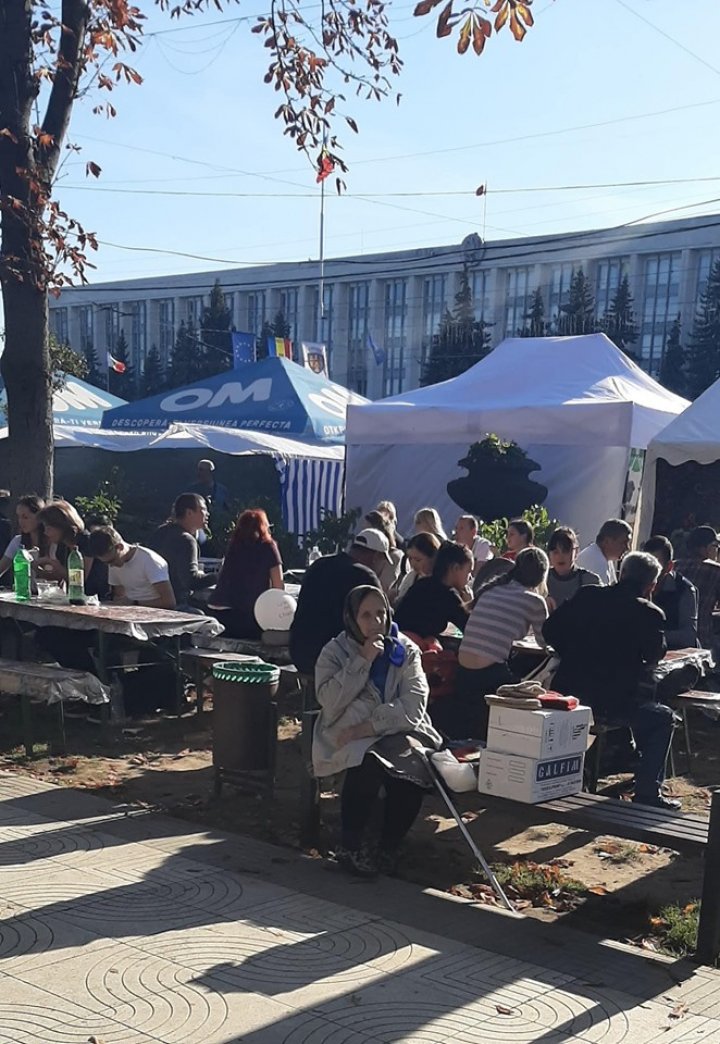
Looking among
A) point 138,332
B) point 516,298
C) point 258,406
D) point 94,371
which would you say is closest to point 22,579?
point 258,406

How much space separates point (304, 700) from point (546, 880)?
199 cm

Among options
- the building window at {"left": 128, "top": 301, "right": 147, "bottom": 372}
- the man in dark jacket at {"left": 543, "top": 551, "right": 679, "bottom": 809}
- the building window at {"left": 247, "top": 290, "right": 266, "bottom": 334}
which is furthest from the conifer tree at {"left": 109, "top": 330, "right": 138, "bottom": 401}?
the man in dark jacket at {"left": 543, "top": 551, "right": 679, "bottom": 809}

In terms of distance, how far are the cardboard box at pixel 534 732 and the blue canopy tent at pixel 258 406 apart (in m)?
14.5

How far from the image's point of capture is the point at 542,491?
1680 cm

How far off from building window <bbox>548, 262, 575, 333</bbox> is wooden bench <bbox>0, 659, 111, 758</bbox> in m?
77.2

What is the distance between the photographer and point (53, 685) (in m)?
7.47

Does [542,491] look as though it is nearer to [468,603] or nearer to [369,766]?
[468,603]

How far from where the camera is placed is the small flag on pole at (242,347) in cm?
3531

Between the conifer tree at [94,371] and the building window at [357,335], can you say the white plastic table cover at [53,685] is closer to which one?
the conifer tree at [94,371]

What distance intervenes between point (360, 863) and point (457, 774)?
64 cm

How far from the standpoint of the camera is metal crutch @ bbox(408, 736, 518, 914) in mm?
5129

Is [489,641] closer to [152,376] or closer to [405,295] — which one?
[152,376]

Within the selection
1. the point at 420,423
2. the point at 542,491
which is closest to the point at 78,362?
the point at 420,423

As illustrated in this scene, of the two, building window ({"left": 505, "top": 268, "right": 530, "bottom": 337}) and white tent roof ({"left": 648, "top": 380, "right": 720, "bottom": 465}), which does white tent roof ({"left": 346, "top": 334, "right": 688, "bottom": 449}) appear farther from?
building window ({"left": 505, "top": 268, "right": 530, "bottom": 337})
